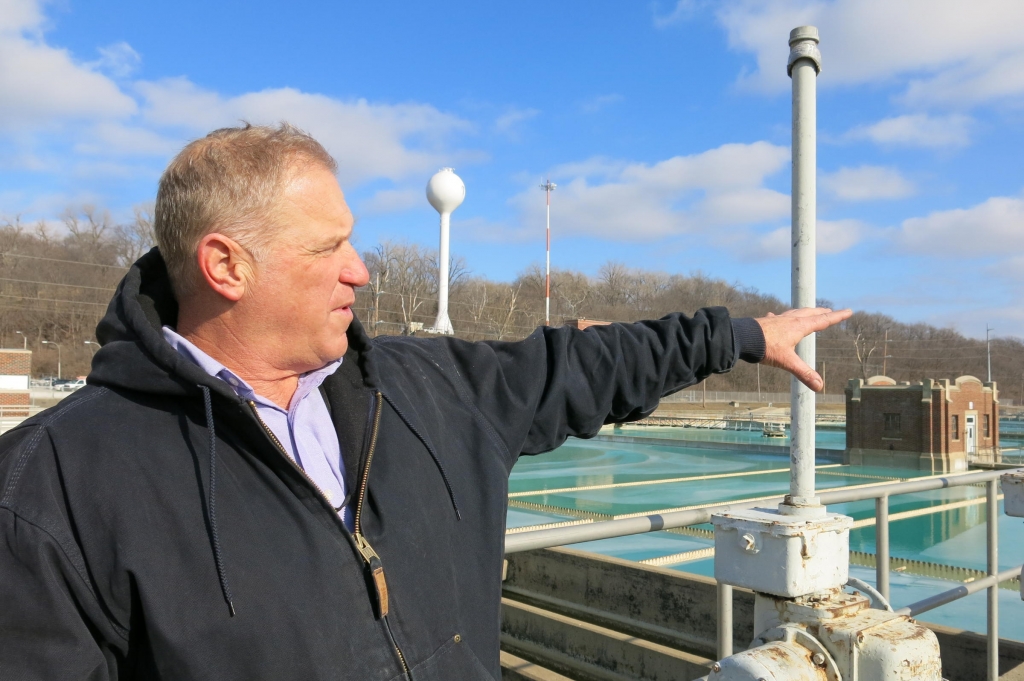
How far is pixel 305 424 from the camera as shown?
4.13ft

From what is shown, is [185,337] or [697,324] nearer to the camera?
[185,337]

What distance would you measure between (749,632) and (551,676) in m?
1.29

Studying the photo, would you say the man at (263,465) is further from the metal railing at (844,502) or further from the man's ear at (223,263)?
the metal railing at (844,502)

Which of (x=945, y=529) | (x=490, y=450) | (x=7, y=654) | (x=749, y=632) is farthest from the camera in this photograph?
(x=945, y=529)

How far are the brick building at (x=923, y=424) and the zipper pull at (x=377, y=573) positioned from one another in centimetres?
2870

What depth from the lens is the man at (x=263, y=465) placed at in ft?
3.08

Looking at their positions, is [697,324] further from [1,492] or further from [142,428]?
[1,492]

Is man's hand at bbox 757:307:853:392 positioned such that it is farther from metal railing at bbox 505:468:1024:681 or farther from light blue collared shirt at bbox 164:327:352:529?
light blue collared shirt at bbox 164:327:352:529

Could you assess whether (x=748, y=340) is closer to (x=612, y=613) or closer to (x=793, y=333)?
(x=793, y=333)

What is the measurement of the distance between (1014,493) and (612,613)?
9.46ft

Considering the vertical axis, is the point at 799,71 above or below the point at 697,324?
above

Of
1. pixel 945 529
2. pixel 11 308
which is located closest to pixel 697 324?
pixel 945 529

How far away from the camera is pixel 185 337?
1244 millimetres

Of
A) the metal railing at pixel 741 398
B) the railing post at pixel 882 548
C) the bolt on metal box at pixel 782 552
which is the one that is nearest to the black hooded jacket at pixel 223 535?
the bolt on metal box at pixel 782 552
